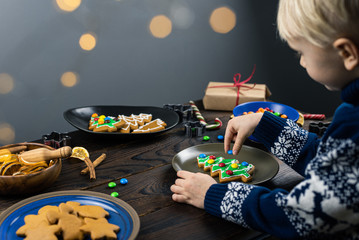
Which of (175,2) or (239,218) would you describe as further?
(175,2)

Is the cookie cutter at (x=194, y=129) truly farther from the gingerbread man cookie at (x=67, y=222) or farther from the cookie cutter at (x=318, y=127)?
the gingerbread man cookie at (x=67, y=222)

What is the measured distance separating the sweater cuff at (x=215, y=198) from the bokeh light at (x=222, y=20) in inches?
81.6

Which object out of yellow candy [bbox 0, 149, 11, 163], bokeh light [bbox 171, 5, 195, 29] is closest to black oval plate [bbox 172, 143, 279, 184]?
yellow candy [bbox 0, 149, 11, 163]

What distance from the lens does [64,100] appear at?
2.49 m

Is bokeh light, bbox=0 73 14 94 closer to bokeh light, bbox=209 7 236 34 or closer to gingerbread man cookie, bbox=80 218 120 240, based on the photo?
bokeh light, bbox=209 7 236 34

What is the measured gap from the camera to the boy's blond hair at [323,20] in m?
0.71

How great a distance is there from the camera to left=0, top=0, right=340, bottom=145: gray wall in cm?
227

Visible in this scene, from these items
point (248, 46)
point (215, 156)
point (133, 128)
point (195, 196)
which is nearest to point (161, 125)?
point (133, 128)

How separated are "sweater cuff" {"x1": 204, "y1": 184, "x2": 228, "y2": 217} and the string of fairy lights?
1728mm

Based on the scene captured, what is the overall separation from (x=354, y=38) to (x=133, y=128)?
35.8 inches

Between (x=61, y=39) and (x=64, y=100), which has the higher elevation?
(x=61, y=39)

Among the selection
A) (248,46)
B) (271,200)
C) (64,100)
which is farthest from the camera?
(248,46)

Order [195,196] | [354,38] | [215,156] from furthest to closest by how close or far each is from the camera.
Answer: [215,156] < [195,196] < [354,38]

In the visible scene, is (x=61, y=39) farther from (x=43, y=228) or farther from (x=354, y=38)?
(x=354, y=38)
